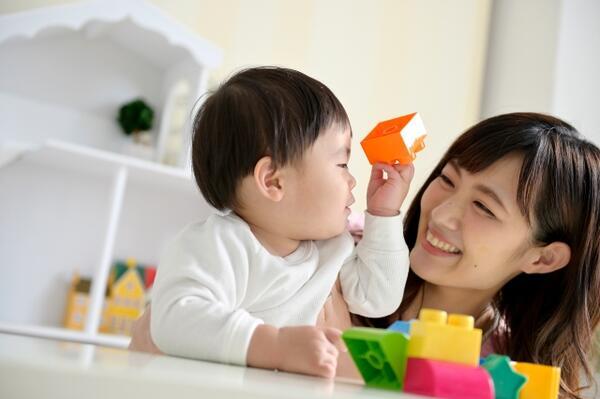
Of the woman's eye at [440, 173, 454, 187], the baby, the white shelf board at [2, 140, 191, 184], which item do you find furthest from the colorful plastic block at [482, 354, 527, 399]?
the white shelf board at [2, 140, 191, 184]

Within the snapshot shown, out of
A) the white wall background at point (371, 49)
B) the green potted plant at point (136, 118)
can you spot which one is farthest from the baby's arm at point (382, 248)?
the white wall background at point (371, 49)

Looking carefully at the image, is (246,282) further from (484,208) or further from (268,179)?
(484,208)

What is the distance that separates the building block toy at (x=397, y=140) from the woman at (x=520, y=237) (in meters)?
0.35

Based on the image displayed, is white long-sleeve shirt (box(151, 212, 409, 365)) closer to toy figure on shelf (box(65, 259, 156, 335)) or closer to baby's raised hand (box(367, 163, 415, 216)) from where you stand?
baby's raised hand (box(367, 163, 415, 216))

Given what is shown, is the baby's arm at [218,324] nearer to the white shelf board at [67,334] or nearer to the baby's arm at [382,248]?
the baby's arm at [382,248]

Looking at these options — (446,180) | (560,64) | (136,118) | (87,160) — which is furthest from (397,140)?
(560,64)

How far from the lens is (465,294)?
4.55ft

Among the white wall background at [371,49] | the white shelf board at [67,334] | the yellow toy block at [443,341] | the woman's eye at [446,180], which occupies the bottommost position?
the white shelf board at [67,334]

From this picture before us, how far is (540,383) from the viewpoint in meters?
0.62

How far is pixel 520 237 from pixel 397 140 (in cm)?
51

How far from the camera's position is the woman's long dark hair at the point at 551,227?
1.24m

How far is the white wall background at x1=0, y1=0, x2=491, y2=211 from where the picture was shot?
2.58 meters

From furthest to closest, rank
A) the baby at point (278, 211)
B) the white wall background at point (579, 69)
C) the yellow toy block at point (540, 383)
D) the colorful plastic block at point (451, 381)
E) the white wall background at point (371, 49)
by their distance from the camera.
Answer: the white wall background at point (579, 69)
the white wall background at point (371, 49)
the baby at point (278, 211)
the yellow toy block at point (540, 383)
the colorful plastic block at point (451, 381)

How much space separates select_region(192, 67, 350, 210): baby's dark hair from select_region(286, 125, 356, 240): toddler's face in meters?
0.01
